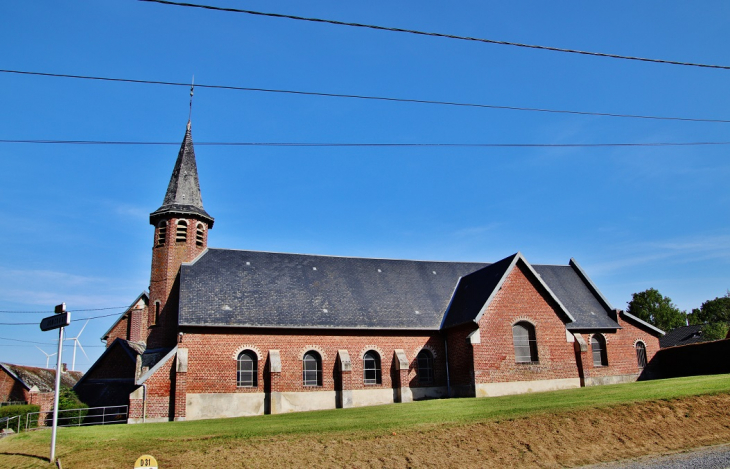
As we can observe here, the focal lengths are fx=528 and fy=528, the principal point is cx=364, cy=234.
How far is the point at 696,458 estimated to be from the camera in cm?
1259

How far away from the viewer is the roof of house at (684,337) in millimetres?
59884

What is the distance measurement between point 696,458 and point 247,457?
10.8 meters

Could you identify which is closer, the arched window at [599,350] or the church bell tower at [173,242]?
the church bell tower at [173,242]

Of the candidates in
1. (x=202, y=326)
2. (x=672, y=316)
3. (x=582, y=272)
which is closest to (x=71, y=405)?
(x=202, y=326)

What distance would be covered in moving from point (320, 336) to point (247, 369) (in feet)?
12.9

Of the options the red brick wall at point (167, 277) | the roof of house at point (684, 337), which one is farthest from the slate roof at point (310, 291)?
the roof of house at point (684, 337)

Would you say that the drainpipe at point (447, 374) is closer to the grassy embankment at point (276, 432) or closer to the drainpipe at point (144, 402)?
the grassy embankment at point (276, 432)

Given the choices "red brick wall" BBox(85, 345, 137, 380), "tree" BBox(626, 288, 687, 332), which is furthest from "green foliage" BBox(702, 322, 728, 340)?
"red brick wall" BBox(85, 345, 137, 380)

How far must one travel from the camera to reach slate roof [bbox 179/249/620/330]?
2644 centimetres

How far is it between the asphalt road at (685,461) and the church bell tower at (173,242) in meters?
21.7

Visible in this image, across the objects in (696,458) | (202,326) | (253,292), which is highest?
(253,292)

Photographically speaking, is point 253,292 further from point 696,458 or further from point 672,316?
point 672,316

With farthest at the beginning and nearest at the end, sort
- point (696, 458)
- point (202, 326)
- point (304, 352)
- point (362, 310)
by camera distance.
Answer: point (362, 310) → point (304, 352) → point (202, 326) → point (696, 458)

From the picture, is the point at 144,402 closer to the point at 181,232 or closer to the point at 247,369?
the point at 247,369
